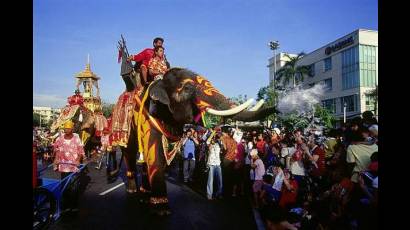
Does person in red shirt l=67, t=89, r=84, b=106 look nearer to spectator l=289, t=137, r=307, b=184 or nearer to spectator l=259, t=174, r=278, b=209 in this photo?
spectator l=259, t=174, r=278, b=209

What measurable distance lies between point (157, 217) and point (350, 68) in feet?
145

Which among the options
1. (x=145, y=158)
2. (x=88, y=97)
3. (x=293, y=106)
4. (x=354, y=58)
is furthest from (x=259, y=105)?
(x=354, y=58)

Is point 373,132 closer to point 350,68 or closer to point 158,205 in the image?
point 158,205

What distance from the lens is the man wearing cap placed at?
6.96 m

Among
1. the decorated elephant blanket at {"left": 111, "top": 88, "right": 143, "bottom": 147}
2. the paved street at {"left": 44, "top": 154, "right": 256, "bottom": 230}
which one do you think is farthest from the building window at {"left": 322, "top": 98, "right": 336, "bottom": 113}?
the decorated elephant blanket at {"left": 111, "top": 88, "right": 143, "bottom": 147}

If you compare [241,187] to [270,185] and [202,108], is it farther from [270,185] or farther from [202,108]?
[202,108]

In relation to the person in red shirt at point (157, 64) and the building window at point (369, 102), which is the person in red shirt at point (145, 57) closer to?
the person in red shirt at point (157, 64)

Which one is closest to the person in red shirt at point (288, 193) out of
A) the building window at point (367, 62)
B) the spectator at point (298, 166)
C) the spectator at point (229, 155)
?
the spectator at point (298, 166)

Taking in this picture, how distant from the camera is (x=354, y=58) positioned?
149ft

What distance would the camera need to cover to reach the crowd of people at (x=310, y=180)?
5.12 m

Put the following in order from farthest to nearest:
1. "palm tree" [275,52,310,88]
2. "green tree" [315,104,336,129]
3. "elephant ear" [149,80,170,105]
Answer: "palm tree" [275,52,310,88]
"green tree" [315,104,336,129]
"elephant ear" [149,80,170,105]

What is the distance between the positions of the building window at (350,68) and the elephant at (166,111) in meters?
41.2

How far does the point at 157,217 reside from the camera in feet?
22.2
